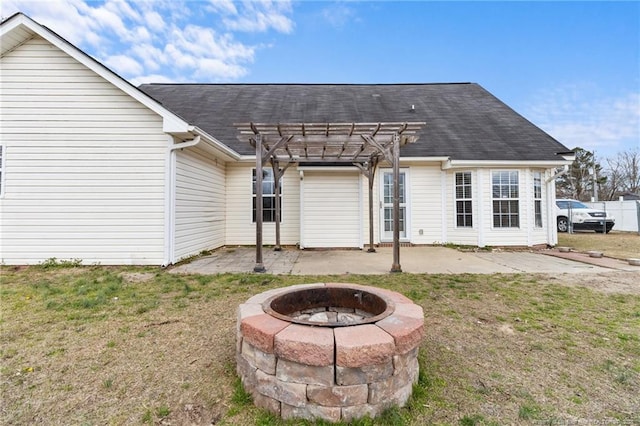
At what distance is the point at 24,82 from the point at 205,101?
6.46 m

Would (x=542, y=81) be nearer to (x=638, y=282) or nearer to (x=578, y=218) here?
(x=578, y=218)

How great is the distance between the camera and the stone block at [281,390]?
172cm

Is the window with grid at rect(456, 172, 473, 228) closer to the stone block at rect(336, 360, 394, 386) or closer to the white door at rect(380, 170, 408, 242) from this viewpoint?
the white door at rect(380, 170, 408, 242)

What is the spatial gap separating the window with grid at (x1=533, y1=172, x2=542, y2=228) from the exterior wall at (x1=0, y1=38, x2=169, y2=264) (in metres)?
10.2

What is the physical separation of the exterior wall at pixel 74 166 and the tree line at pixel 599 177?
123ft

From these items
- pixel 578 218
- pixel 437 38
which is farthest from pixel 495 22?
pixel 578 218

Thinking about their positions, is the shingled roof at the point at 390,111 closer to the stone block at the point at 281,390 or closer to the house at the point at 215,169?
the house at the point at 215,169

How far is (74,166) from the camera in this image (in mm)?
5910

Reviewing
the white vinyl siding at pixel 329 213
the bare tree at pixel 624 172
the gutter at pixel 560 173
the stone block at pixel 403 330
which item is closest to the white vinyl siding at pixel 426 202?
the white vinyl siding at pixel 329 213

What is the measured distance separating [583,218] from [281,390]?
1688 centimetres

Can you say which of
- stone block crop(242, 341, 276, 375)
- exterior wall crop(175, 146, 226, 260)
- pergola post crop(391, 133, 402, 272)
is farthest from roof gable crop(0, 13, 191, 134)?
stone block crop(242, 341, 276, 375)

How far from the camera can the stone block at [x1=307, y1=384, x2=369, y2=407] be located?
1688 mm

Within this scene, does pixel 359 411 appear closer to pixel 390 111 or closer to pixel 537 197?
pixel 537 197

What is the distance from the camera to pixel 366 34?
14.1 m
